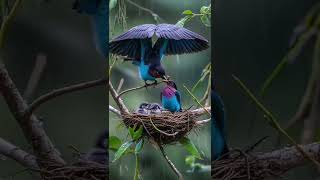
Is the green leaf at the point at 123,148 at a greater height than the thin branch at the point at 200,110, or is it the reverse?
the thin branch at the point at 200,110

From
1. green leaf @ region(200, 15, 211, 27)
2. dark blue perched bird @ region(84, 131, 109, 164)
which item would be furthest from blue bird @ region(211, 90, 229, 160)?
dark blue perched bird @ region(84, 131, 109, 164)

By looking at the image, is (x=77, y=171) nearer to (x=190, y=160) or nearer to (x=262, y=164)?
(x=190, y=160)

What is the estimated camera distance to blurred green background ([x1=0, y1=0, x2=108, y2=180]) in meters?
3.68

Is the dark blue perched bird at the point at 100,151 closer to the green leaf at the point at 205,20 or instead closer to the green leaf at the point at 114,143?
the green leaf at the point at 114,143

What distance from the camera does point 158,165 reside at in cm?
360

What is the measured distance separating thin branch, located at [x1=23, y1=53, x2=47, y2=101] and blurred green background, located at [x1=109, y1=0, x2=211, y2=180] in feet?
1.61

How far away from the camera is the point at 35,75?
145 inches

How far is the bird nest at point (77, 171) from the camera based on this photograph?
3633 mm

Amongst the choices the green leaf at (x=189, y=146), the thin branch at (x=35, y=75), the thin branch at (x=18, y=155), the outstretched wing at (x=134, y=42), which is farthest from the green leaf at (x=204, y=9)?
the thin branch at (x=18, y=155)

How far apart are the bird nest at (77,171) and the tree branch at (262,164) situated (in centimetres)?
73

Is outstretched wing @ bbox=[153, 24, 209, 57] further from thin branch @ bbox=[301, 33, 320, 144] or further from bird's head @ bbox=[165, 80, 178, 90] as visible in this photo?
thin branch @ bbox=[301, 33, 320, 144]

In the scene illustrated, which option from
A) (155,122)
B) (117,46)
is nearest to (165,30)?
(117,46)

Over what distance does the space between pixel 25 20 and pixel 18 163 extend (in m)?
0.95

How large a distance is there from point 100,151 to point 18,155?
0.56 m
